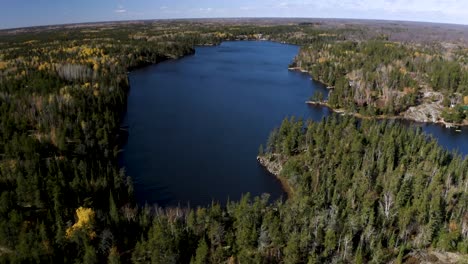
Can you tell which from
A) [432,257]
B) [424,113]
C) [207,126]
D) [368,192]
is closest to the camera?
[432,257]

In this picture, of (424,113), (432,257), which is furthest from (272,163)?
(424,113)

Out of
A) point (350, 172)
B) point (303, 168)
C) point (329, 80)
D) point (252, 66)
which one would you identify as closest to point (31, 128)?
point (303, 168)

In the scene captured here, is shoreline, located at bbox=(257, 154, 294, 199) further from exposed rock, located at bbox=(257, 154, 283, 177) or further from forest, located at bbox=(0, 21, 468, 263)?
forest, located at bbox=(0, 21, 468, 263)

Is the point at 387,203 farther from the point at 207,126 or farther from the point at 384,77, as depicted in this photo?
Result: the point at 384,77

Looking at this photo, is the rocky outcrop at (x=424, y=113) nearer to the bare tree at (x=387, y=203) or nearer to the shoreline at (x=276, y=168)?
the shoreline at (x=276, y=168)

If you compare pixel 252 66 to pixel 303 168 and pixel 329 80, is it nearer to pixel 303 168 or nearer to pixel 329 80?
pixel 329 80

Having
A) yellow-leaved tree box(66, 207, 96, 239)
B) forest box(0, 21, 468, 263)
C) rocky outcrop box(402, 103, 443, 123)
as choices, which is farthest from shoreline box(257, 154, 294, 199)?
rocky outcrop box(402, 103, 443, 123)

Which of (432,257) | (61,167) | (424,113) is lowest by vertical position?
(432,257)
